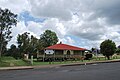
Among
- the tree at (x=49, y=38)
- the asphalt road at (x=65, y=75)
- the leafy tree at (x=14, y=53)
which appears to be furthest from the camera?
the tree at (x=49, y=38)

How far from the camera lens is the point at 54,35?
3848 inches

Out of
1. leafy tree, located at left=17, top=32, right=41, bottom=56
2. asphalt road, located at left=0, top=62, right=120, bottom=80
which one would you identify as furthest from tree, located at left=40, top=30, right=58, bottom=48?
asphalt road, located at left=0, top=62, right=120, bottom=80

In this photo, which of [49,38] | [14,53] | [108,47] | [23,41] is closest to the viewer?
[108,47]

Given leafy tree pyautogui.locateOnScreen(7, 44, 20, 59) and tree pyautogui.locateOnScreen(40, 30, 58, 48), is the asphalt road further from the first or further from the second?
tree pyautogui.locateOnScreen(40, 30, 58, 48)

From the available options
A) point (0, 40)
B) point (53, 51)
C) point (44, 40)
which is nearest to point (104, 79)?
point (53, 51)

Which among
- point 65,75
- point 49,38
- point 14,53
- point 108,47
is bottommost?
point 65,75

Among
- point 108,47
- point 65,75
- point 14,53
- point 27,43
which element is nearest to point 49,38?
point 27,43

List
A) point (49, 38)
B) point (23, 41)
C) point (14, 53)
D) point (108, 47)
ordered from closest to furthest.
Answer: point (108, 47)
point (14, 53)
point (23, 41)
point (49, 38)

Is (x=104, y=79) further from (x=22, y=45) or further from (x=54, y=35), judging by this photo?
(x=54, y=35)

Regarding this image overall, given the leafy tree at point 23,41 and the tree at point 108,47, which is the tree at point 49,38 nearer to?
the leafy tree at point 23,41

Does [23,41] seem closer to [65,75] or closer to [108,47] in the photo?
[108,47]

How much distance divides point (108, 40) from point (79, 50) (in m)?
8.00

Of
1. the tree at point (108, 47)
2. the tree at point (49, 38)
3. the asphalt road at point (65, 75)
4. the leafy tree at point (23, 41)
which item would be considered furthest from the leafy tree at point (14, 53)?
the asphalt road at point (65, 75)

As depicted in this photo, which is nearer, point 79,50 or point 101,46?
point 101,46
